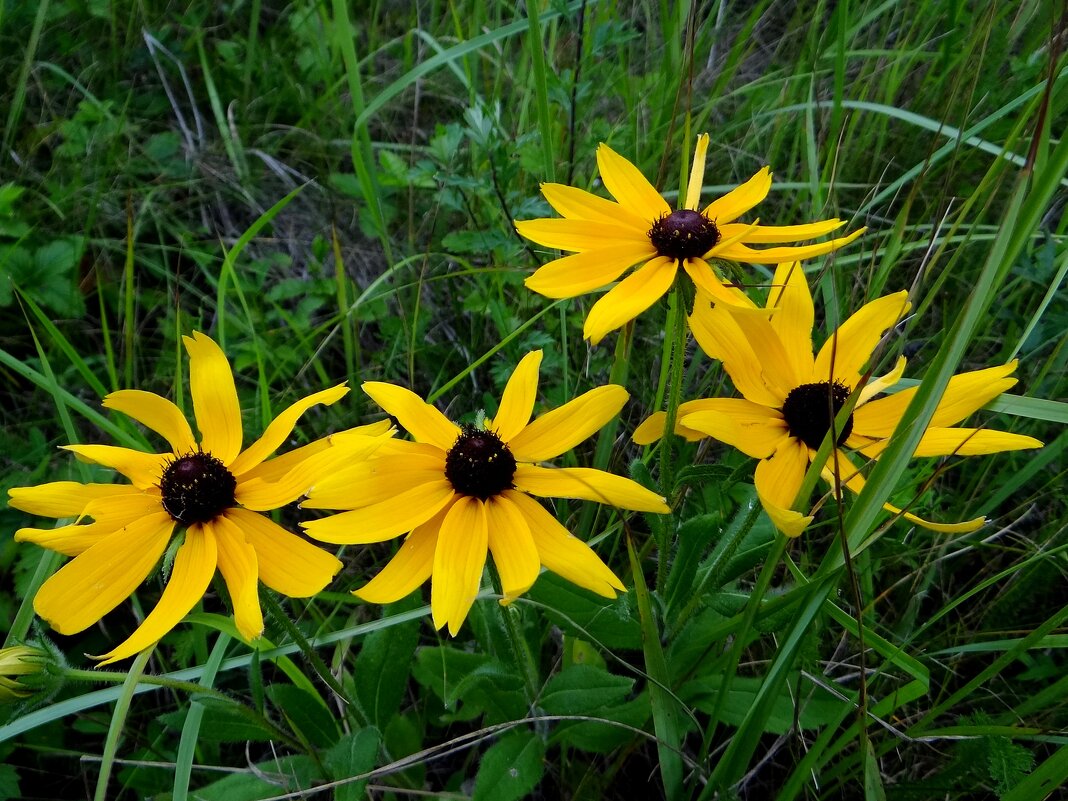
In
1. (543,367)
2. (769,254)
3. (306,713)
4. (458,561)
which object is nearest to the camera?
(458,561)

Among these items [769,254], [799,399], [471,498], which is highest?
[769,254]

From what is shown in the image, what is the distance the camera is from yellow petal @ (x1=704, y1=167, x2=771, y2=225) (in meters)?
1.66

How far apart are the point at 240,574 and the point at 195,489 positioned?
0.18 metres

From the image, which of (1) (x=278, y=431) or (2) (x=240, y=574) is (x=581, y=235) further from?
(2) (x=240, y=574)

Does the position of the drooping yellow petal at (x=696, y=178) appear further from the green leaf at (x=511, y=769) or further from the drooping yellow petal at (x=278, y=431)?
the green leaf at (x=511, y=769)

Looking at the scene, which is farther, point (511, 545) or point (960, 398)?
point (960, 398)

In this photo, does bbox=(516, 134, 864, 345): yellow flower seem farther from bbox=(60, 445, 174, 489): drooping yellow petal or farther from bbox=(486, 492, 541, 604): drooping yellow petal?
bbox=(60, 445, 174, 489): drooping yellow petal

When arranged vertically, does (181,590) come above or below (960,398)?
below

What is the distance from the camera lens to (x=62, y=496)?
4.70 feet

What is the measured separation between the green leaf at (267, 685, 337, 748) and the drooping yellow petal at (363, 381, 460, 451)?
60 centimetres

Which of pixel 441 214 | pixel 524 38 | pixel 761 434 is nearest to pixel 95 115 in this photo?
pixel 441 214

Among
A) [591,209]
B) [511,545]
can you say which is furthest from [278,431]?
[591,209]

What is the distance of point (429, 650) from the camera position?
172 centimetres

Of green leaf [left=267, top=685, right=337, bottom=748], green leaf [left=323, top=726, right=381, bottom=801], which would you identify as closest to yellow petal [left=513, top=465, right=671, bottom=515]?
green leaf [left=323, top=726, right=381, bottom=801]
